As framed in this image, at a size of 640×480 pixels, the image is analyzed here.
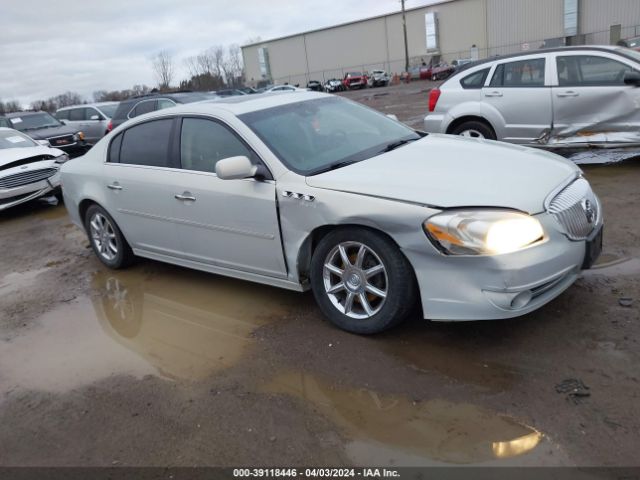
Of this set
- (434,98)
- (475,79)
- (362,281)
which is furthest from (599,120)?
(362,281)

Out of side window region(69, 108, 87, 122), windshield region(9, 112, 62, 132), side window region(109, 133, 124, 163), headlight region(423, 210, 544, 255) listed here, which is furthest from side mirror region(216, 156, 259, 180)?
side window region(69, 108, 87, 122)

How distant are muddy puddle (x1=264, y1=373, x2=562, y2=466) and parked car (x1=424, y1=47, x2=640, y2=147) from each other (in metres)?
5.95

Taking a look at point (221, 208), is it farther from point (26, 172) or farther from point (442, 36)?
point (442, 36)

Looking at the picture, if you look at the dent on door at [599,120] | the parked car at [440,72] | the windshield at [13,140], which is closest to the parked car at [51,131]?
the windshield at [13,140]

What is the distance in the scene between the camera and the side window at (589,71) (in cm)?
749

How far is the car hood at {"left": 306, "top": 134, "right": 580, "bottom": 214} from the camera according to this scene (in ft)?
11.1

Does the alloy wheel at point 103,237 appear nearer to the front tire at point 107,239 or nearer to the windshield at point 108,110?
the front tire at point 107,239

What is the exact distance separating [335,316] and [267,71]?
8127 centimetres

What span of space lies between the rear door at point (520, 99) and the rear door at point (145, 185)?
526 centimetres

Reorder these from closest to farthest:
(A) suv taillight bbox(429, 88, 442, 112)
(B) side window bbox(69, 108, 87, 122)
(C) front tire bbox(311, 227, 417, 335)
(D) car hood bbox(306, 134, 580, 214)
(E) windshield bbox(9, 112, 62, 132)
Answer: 1. (D) car hood bbox(306, 134, 580, 214)
2. (C) front tire bbox(311, 227, 417, 335)
3. (A) suv taillight bbox(429, 88, 442, 112)
4. (E) windshield bbox(9, 112, 62, 132)
5. (B) side window bbox(69, 108, 87, 122)

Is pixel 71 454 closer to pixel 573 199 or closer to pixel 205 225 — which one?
pixel 205 225

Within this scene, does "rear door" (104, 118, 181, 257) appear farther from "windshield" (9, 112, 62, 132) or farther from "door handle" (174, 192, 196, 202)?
"windshield" (9, 112, 62, 132)

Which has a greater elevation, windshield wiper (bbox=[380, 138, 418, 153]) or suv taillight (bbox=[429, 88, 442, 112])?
windshield wiper (bbox=[380, 138, 418, 153])

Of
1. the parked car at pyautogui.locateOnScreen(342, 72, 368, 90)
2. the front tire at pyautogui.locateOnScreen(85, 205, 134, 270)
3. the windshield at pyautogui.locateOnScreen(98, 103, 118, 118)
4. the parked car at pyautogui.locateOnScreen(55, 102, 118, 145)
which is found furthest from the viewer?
the parked car at pyautogui.locateOnScreen(342, 72, 368, 90)
